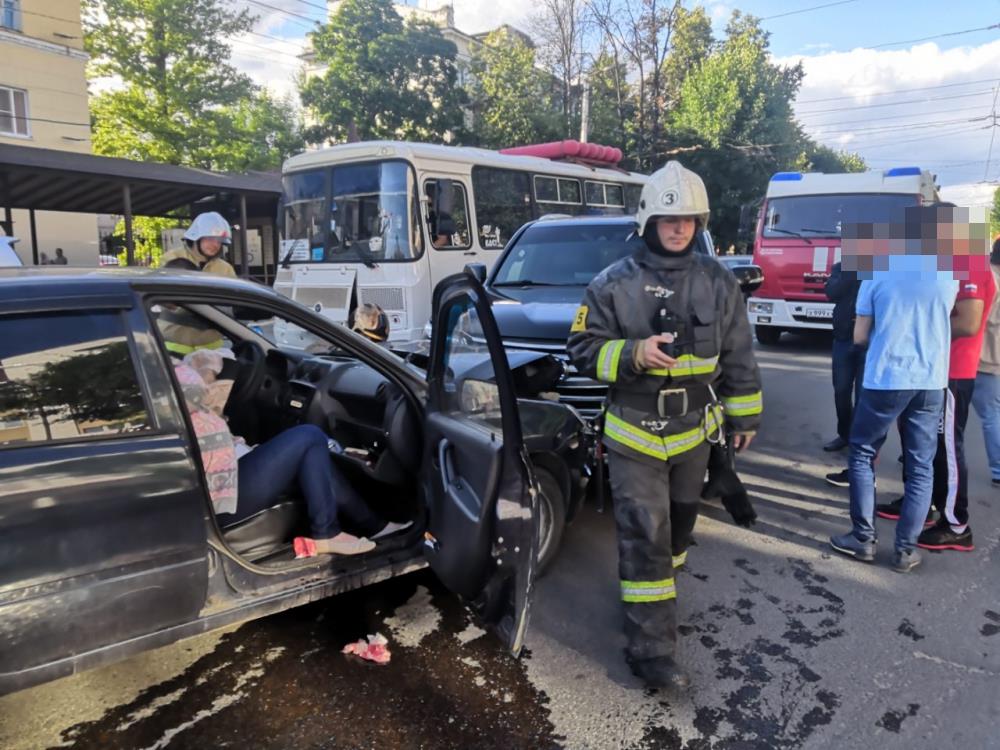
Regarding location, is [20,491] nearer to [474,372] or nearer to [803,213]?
[474,372]

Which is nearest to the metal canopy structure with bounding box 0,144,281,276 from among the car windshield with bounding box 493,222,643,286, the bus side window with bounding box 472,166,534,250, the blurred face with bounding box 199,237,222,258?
the bus side window with bounding box 472,166,534,250

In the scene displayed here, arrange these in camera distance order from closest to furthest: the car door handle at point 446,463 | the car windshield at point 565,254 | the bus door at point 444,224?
the car door handle at point 446,463, the car windshield at point 565,254, the bus door at point 444,224

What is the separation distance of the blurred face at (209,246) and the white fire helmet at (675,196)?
3.20m

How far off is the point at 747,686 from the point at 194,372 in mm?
2475

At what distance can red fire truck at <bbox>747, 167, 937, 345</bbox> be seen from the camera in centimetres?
1017

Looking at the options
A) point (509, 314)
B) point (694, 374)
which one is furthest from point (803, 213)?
point (694, 374)

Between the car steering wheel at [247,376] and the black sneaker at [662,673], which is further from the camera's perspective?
the car steering wheel at [247,376]

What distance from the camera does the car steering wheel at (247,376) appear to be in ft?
11.1

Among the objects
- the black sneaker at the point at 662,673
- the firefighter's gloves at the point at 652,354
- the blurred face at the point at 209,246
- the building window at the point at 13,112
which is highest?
the building window at the point at 13,112

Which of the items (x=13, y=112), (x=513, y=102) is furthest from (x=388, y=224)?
(x=513, y=102)

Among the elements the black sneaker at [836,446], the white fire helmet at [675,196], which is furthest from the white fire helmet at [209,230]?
the black sneaker at [836,446]

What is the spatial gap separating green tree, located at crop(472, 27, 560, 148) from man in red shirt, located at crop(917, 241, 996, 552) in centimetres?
2538

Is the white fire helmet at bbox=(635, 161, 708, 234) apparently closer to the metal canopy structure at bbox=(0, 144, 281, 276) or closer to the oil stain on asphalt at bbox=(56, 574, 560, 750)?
the oil stain on asphalt at bbox=(56, 574, 560, 750)

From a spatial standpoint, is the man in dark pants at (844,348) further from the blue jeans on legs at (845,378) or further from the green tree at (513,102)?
the green tree at (513,102)
